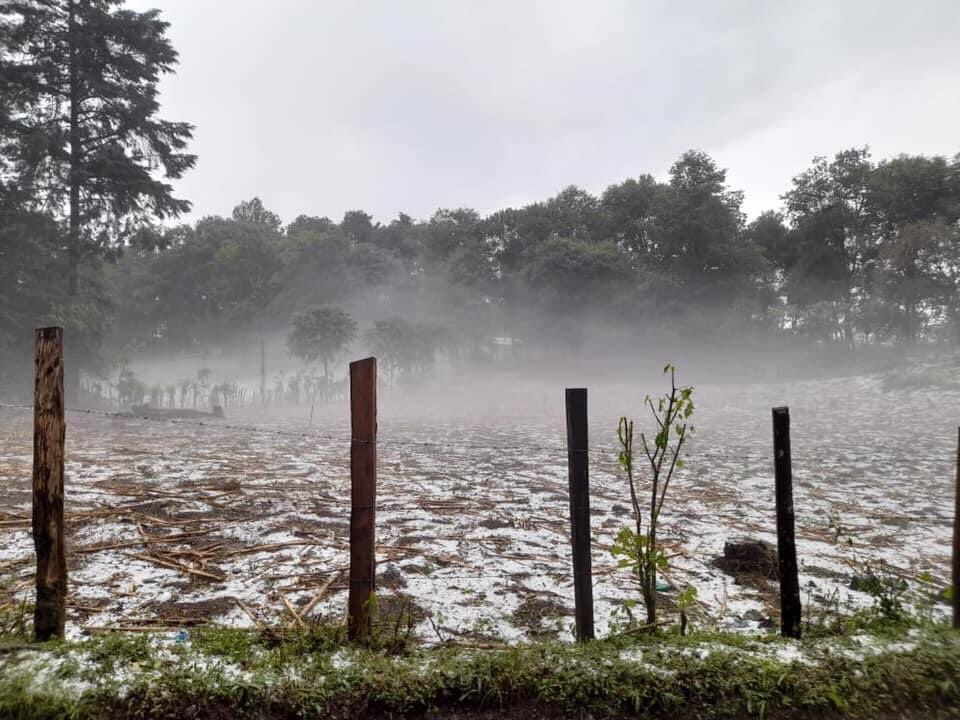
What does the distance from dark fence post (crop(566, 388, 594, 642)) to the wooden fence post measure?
2.27m

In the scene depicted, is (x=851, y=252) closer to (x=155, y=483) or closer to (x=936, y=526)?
(x=936, y=526)

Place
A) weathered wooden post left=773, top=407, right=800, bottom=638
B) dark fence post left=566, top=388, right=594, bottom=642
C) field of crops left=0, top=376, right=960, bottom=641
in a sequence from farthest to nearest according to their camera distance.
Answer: field of crops left=0, top=376, right=960, bottom=641 < dark fence post left=566, top=388, right=594, bottom=642 < weathered wooden post left=773, top=407, right=800, bottom=638

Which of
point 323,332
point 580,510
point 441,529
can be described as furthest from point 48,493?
point 323,332

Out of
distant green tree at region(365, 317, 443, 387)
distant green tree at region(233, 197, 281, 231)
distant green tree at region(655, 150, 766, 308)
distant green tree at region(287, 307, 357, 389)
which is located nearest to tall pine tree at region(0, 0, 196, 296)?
distant green tree at region(287, 307, 357, 389)

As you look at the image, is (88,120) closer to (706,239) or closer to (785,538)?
(785,538)

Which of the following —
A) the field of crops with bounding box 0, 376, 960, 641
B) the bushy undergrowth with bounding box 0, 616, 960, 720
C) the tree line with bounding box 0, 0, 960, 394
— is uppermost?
A: the tree line with bounding box 0, 0, 960, 394

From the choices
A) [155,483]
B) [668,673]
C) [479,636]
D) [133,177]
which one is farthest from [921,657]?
[133,177]

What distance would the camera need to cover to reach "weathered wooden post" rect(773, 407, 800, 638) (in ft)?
8.04

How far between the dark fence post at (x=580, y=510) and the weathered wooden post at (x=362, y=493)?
961 millimetres

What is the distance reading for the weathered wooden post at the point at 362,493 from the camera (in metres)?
2.49

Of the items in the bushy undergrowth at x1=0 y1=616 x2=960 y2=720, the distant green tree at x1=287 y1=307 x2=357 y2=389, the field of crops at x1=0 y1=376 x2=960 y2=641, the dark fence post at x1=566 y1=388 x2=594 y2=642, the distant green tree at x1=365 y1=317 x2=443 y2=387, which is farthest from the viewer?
the distant green tree at x1=365 y1=317 x2=443 y2=387

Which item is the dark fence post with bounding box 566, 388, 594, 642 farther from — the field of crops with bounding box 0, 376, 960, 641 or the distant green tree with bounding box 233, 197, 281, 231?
the distant green tree with bounding box 233, 197, 281, 231

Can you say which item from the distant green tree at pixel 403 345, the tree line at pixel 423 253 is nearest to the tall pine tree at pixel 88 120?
the tree line at pixel 423 253

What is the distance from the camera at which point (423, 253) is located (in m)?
53.2
